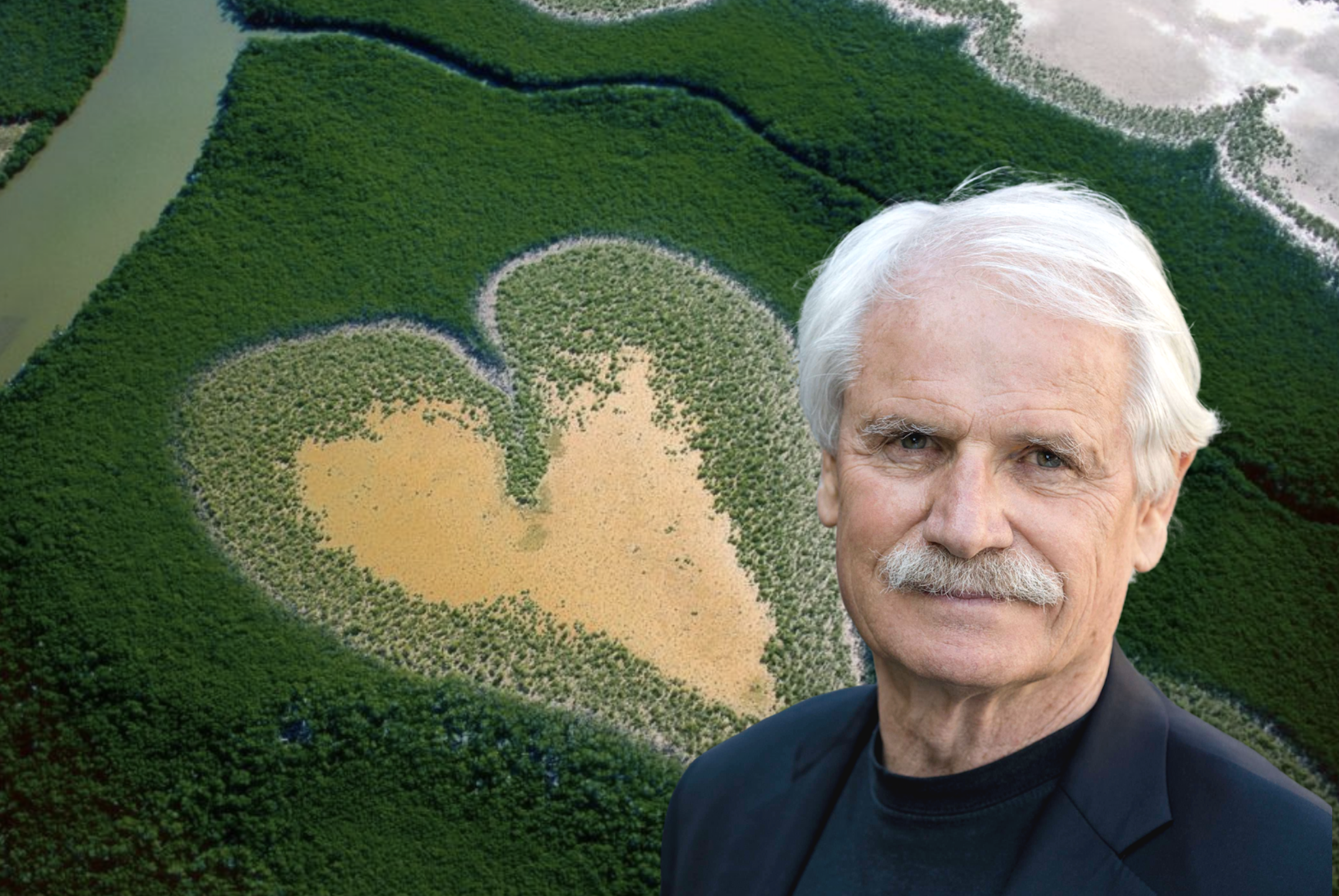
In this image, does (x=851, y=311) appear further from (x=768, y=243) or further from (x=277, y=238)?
(x=277, y=238)

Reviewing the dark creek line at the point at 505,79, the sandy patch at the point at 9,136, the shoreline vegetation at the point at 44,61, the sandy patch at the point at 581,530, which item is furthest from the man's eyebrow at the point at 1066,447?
the sandy patch at the point at 9,136

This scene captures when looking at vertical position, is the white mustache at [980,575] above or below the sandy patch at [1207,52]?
above

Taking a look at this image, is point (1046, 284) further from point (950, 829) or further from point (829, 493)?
point (950, 829)

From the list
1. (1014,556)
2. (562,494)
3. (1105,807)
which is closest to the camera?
(1105,807)

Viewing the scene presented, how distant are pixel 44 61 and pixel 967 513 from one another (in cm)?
1802

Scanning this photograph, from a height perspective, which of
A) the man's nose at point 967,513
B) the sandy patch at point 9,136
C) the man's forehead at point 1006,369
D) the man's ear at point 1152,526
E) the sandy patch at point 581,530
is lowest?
the sandy patch at point 581,530

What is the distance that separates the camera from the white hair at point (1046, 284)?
2117 millimetres

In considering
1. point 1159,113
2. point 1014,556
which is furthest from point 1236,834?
point 1159,113

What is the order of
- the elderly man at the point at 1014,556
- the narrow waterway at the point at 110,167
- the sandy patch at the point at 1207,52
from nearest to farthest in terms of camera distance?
the elderly man at the point at 1014,556
the narrow waterway at the point at 110,167
the sandy patch at the point at 1207,52

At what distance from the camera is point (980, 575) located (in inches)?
81.1

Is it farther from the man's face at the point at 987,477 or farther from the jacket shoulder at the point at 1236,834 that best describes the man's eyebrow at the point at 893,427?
the jacket shoulder at the point at 1236,834

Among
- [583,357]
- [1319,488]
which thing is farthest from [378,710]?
[1319,488]

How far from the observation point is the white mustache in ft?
6.77

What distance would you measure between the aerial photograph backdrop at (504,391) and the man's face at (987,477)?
7.41 metres
